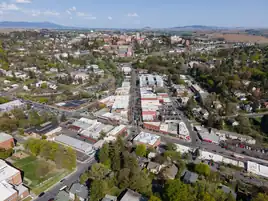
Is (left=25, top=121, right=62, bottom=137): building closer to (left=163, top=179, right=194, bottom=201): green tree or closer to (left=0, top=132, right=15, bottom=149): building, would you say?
(left=0, top=132, right=15, bottom=149): building

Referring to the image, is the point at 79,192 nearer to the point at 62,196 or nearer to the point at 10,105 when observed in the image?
the point at 62,196

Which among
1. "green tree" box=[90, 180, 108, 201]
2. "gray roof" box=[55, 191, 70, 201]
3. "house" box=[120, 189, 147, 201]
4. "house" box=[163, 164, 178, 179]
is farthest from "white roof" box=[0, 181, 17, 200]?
"house" box=[163, 164, 178, 179]

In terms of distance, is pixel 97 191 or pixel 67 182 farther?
pixel 67 182

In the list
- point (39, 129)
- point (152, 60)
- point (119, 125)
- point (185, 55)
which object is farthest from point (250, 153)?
point (185, 55)

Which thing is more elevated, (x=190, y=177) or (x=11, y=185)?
(x=11, y=185)

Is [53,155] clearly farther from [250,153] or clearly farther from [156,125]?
[250,153]

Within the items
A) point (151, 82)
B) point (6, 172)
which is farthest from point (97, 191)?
point (151, 82)

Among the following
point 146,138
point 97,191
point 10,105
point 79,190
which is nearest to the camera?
point 97,191
